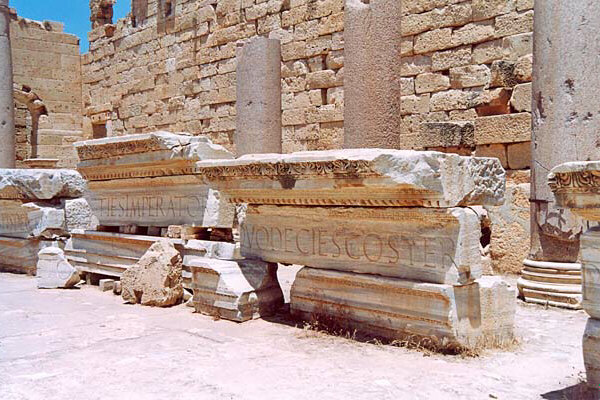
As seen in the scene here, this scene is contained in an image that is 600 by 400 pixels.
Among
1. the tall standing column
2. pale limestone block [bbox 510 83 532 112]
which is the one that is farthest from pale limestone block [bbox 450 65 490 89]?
the tall standing column

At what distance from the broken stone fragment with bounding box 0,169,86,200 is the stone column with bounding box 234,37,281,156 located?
10.6 feet

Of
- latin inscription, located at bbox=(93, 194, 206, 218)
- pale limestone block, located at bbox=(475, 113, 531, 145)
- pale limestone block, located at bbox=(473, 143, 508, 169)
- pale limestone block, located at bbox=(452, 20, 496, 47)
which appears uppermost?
pale limestone block, located at bbox=(452, 20, 496, 47)

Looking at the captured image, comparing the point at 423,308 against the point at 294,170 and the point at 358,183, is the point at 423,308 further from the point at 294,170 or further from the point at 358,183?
the point at 294,170

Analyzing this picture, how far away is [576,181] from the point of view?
2740 millimetres

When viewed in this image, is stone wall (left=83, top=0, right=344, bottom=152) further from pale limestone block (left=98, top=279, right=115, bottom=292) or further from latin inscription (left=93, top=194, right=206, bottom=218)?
pale limestone block (left=98, top=279, right=115, bottom=292)

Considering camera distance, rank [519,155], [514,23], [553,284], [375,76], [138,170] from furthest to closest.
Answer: [514,23], [519,155], [375,76], [138,170], [553,284]

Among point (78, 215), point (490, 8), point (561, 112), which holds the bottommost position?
point (78, 215)

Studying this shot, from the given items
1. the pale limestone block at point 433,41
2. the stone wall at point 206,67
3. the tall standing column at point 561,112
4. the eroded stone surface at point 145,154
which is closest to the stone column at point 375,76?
the tall standing column at point 561,112

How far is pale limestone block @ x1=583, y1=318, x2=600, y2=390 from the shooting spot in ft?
9.09

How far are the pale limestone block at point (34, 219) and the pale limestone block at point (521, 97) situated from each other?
584cm

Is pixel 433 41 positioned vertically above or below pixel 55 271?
above

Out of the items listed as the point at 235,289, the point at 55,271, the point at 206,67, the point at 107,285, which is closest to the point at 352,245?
the point at 235,289

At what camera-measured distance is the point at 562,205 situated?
2857 mm

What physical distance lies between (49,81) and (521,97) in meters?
14.4
